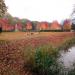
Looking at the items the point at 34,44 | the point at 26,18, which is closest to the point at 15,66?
the point at 34,44

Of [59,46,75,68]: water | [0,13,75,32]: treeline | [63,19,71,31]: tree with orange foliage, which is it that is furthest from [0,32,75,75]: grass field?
[59,46,75,68]: water

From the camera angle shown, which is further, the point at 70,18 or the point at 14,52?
the point at 70,18

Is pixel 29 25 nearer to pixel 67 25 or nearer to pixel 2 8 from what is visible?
pixel 2 8

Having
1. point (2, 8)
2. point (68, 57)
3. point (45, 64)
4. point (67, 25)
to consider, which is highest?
point (2, 8)

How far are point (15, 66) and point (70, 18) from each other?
1611mm

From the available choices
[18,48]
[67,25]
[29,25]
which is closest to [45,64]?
[18,48]

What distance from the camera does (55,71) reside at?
4.13 metres

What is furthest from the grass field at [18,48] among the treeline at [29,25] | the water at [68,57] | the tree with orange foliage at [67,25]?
the water at [68,57]

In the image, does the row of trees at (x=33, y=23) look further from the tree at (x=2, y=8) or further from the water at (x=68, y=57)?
the water at (x=68, y=57)

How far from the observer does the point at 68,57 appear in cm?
425

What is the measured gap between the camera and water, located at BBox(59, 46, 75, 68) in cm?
420

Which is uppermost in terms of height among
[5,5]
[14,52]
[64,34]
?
[5,5]

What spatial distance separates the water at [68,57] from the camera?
4195mm

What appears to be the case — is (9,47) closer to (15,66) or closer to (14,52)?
(14,52)
